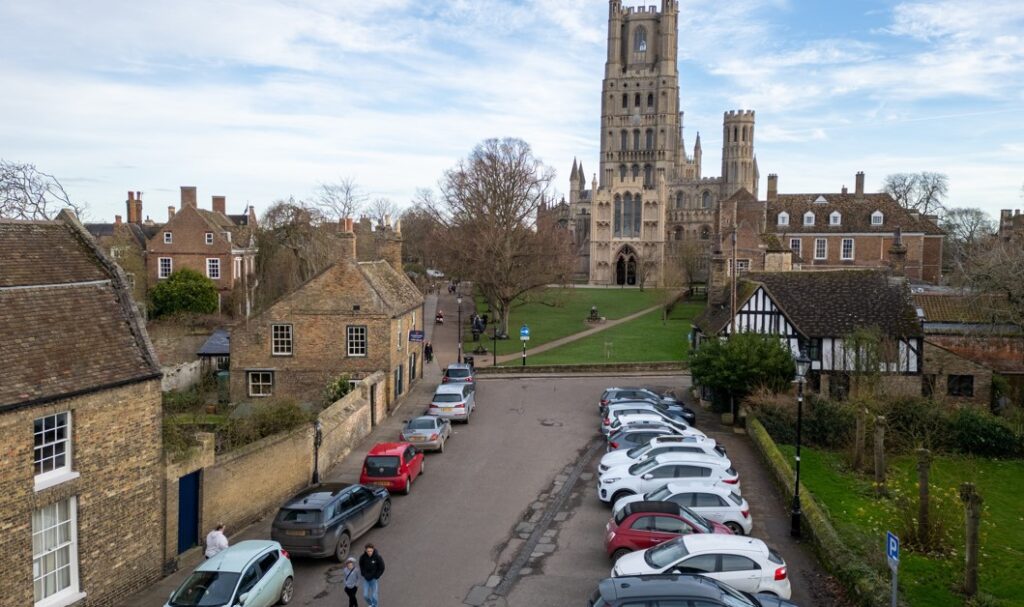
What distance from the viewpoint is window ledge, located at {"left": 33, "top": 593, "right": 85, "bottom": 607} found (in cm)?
1355

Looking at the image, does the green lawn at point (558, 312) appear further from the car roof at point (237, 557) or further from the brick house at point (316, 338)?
the car roof at point (237, 557)

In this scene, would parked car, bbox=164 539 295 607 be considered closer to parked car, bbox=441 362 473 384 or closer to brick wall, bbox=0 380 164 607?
brick wall, bbox=0 380 164 607

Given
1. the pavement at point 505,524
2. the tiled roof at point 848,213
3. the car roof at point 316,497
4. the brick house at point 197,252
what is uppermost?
the tiled roof at point 848,213

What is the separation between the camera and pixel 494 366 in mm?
42000

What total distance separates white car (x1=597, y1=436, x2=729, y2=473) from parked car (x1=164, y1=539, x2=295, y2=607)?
10.2 m

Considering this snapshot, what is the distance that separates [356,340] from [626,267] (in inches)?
2960

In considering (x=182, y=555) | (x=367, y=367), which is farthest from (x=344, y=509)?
(x=367, y=367)

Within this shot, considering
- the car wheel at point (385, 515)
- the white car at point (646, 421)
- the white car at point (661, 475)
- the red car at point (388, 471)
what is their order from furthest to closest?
the white car at point (646, 421) < the red car at point (388, 471) < the white car at point (661, 475) < the car wheel at point (385, 515)

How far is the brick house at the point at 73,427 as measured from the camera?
43.3 ft

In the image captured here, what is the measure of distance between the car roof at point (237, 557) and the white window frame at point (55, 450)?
3054mm

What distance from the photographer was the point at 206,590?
516 inches

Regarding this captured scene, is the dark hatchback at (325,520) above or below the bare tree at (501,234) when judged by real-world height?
below

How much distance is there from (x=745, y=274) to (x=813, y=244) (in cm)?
2919

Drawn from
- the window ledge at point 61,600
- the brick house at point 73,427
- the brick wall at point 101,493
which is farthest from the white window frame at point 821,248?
the window ledge at point 61,600
